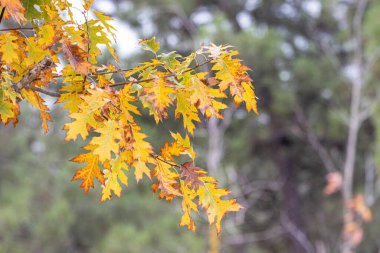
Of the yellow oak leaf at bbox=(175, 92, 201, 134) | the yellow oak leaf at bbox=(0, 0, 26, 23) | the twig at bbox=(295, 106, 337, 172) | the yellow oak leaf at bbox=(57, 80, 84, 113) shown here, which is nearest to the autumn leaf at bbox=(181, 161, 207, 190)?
the yellow oak leaf at bbox=(175, 92, 201, 134)

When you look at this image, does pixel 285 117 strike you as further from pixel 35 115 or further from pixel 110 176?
pixel 110 176

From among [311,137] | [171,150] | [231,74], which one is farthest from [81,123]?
[311,137]

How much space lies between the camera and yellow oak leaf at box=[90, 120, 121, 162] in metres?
1.40

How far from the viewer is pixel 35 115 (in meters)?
15.1

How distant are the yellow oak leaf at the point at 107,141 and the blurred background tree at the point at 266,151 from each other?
7385 millimetres

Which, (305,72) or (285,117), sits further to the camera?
(285,117)

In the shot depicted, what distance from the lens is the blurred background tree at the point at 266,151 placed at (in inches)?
382

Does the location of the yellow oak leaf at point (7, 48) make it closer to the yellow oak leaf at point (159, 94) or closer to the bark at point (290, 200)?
the yellow oak leaf at point (159, 94)

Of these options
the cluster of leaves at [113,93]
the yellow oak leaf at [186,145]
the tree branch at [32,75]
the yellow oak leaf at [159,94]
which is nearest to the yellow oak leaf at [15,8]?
the cluster of leaves at [113,93]

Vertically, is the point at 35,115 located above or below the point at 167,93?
above

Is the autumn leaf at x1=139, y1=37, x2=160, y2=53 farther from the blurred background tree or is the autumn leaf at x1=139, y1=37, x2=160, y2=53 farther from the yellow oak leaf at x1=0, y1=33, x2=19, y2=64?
the blurred background tree

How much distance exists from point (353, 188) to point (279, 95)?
3.07 metres

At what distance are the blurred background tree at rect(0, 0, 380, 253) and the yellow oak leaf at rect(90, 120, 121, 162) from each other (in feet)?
24.2

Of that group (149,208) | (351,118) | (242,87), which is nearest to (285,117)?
(351,118)
